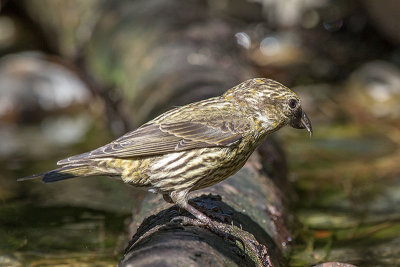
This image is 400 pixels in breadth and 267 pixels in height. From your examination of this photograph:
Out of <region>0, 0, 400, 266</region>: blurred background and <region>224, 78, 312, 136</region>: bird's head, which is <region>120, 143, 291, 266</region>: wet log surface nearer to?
<region>0, 0, 400, 266</region>: blurred background

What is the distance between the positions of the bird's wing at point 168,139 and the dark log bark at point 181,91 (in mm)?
466

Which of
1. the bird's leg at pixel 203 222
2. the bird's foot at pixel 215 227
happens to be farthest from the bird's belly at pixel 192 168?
the bird's foot at pixel 215 227

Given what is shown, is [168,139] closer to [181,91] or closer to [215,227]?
[215,227]

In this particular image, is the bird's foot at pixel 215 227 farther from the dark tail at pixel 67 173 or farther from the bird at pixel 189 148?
the dark tail at pixel 67 173

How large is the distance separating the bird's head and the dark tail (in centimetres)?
120

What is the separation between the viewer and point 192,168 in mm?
4520

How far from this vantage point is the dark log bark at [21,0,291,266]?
4.08m

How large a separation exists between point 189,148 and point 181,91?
9.33ft

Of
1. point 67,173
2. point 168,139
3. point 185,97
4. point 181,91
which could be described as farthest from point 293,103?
point 181,91

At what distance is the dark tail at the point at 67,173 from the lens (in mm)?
4379

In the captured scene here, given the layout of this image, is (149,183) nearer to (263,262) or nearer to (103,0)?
(263,262)

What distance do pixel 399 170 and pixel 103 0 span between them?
18.8 feet

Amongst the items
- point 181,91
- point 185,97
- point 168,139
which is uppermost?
point 168,139

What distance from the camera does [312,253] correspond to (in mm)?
5496
